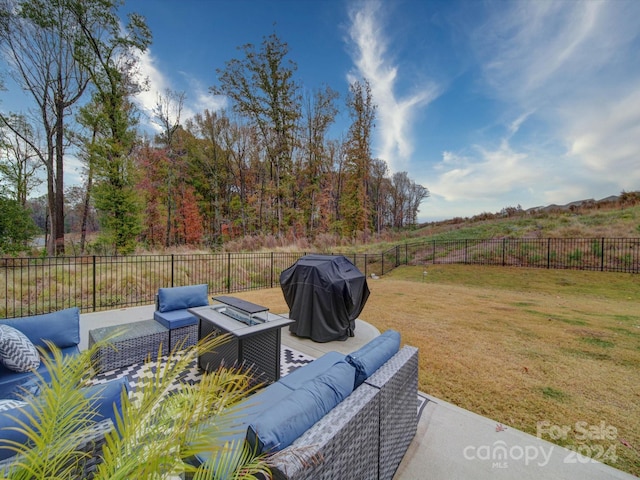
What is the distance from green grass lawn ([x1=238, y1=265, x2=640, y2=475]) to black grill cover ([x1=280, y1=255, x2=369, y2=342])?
1128 mm

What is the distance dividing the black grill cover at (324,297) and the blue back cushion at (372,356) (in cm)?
195

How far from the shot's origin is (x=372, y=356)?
1877 mm

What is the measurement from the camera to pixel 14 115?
11.6 m

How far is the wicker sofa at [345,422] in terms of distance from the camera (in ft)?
3.56

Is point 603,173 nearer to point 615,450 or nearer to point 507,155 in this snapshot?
point 507,155

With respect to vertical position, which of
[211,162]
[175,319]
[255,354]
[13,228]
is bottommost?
[255,354]

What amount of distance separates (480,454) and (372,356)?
4.33 feet

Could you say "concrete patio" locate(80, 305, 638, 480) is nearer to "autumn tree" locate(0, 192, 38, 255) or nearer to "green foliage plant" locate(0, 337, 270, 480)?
"green foliage plant" locate(0, 337, 270, 480)

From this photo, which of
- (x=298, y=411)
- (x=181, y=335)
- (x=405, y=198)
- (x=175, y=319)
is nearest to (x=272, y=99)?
(x=175, y=319)

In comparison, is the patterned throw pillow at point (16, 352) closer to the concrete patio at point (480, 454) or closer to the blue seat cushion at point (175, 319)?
the blue seat cushion at point (175, 319)

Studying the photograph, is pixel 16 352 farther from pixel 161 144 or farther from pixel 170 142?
pixel 161 144

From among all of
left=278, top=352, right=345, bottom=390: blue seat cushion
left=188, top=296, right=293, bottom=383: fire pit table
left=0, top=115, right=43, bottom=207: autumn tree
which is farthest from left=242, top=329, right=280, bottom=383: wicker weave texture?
left=0, top=115, right=43, bottom=207: autumn tree

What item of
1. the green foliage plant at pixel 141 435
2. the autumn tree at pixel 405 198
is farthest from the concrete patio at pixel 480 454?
the autumn tree at pixel 405 198

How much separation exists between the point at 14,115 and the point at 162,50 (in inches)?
294
